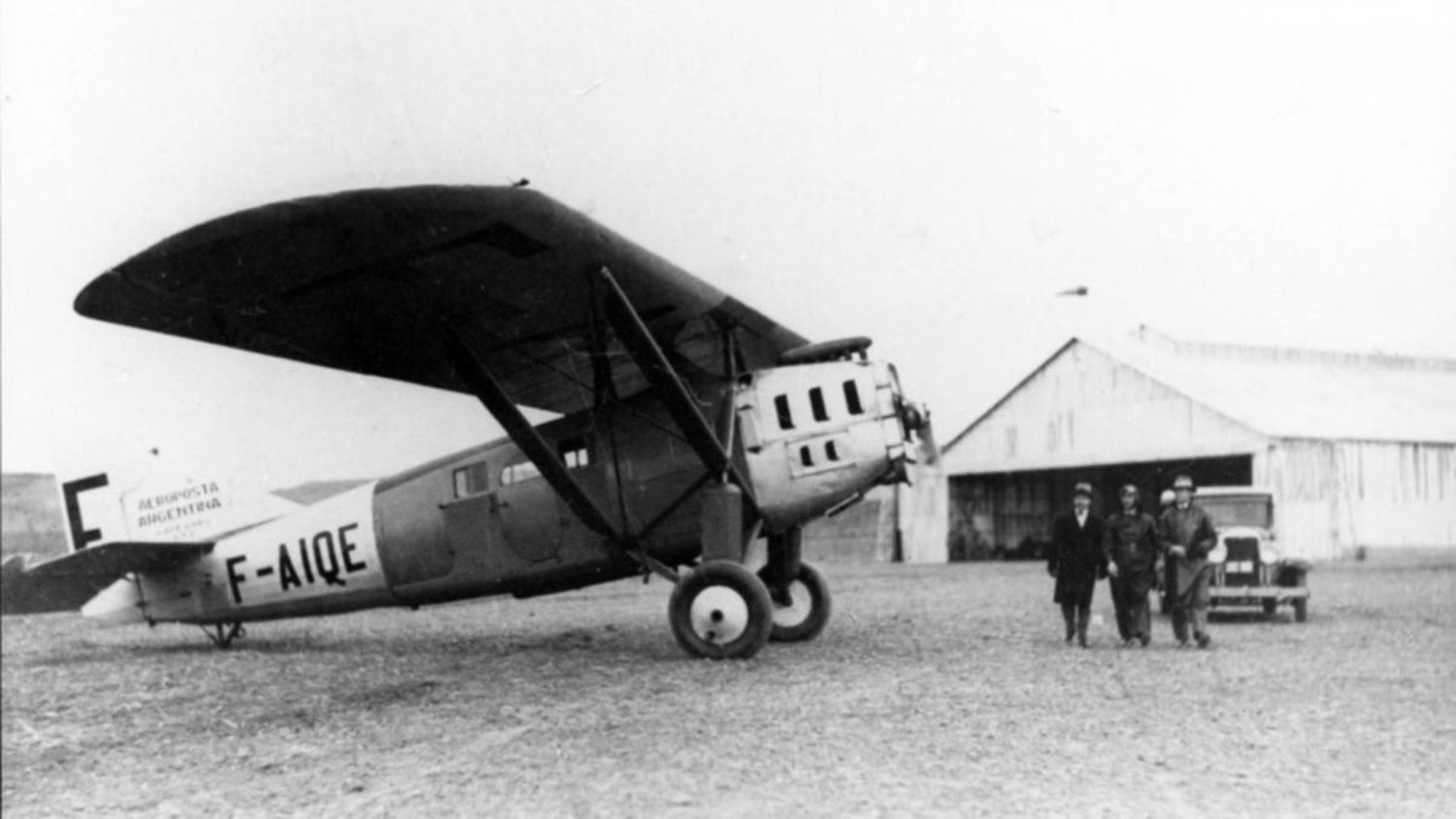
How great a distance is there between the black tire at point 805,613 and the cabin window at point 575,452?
7.36ft

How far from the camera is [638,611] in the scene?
1574cm

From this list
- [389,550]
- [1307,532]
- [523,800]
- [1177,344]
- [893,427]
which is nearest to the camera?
[523,800]

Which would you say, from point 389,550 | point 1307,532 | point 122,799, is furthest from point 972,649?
point 1307,532

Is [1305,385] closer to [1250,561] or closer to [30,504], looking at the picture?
[1250,561]

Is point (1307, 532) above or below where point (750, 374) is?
below

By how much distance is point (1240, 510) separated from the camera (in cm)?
1426

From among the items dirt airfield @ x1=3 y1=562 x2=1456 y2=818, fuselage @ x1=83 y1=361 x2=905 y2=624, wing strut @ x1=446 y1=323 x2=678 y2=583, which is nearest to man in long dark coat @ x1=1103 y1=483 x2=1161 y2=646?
dirt airfield @ x1=3 y1=562 x2=1456 y2=818

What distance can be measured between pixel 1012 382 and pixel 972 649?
22758 millimetres

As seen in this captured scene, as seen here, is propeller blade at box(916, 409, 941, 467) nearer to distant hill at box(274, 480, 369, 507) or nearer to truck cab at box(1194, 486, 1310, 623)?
truck cab at box(1194, 486, 1310, 623)

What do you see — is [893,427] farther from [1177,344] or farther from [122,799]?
[1177,344]

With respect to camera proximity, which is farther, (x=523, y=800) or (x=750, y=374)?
(x=750, y=374)

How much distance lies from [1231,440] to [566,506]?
61.2 feet

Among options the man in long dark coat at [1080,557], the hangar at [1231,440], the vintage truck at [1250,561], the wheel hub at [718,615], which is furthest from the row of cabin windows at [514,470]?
the hangar at [1231,440]

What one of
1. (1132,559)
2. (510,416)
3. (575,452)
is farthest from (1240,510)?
(510,416)
